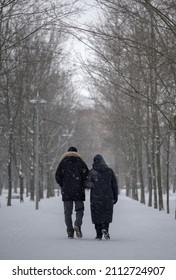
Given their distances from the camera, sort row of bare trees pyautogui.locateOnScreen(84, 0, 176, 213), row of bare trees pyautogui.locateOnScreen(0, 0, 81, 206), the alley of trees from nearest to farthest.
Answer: row of bare trees pyautogui.locateOnScreen(84, 0, 176, 213) → the alley of trees → row of bare trees pyautogui.locateOnScreen(0, 0, 81, 206)

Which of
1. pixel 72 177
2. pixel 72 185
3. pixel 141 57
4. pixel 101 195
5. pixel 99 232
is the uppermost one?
pixel 141 57

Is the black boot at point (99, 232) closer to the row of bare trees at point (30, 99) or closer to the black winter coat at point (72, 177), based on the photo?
the black winter coat at point (72, 177)

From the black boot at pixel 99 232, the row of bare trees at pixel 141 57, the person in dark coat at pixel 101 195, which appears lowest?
the black boot at pixel 99 232

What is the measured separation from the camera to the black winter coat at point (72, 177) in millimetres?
9383

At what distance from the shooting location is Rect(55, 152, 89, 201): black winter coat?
938cm

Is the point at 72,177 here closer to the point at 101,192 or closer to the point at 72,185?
the point at 72,185

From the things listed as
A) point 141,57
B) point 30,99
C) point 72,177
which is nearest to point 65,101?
point 30,99

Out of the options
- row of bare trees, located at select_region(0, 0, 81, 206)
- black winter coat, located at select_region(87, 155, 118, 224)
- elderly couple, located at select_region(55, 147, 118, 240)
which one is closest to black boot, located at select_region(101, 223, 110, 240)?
elderly couple, located at select_region(55, 147, 118, 240)

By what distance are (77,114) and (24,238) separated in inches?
1561

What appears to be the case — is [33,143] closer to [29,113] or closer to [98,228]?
[29,113]

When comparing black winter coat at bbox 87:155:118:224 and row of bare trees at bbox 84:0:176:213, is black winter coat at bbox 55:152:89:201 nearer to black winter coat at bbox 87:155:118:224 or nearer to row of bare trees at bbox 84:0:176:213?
black winter coat at bbox 87:155:118:224

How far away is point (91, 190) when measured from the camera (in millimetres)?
9445

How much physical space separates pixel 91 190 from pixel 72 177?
0.45 m

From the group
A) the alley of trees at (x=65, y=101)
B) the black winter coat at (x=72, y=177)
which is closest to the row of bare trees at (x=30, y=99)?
the alley of trees at (x=65, y=101)
